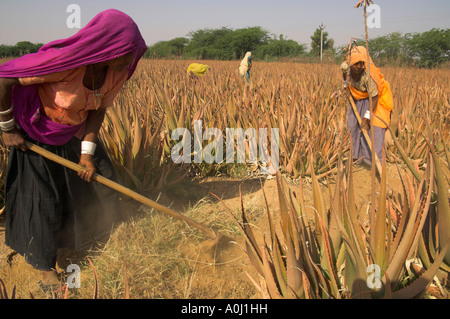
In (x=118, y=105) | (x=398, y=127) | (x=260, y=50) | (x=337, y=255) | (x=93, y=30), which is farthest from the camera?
(x=260, y=50)

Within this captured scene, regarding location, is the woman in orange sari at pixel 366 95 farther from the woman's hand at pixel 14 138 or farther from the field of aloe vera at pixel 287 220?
the woman's hand at pixel 14 138

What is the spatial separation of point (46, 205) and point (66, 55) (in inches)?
30.3

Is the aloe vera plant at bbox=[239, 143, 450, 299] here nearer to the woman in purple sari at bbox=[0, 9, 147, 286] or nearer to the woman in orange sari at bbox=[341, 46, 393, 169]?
the woman in purple sari at bbox=[0, 9, 147, 286]

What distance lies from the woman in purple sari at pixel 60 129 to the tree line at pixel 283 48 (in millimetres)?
1082

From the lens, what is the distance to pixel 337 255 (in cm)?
127

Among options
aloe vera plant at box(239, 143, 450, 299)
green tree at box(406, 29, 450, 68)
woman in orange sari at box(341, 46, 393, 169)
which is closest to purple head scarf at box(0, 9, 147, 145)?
aloe vera plant at box(239, 143, 450, 299)

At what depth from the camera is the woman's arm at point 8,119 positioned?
54.0 inches

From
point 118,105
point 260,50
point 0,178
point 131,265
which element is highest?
point 260,50

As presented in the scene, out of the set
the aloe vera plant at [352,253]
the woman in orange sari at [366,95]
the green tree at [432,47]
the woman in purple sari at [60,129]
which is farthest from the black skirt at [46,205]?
the green tree at [432,47]
